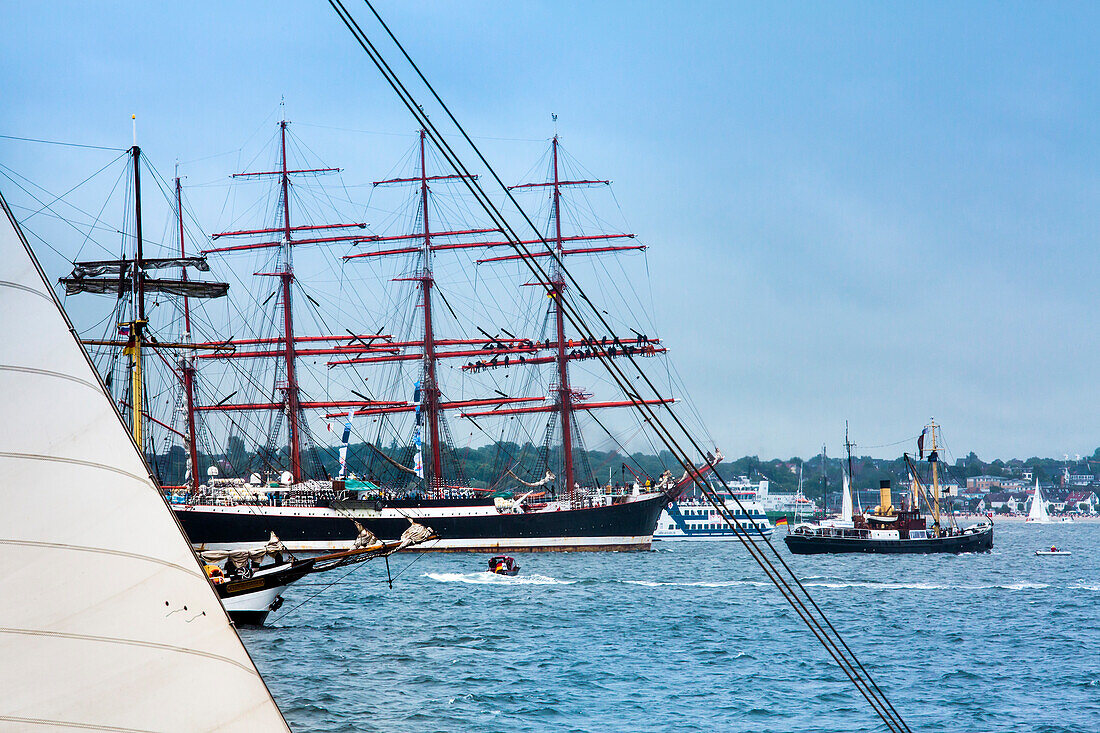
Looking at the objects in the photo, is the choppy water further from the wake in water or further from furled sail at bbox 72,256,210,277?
furled sail at bbox 72,256,210,277

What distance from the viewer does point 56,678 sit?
4461 mm

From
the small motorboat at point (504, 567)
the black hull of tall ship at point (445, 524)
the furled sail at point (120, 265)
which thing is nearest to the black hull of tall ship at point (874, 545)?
the black hull of tall ship at point (445, 524)

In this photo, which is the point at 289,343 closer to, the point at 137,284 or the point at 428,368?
the point at 428,368

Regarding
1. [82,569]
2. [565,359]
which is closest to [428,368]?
[565,359]

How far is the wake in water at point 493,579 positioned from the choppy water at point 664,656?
0.25m

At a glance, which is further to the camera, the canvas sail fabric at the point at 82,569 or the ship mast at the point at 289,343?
the ship mast at the point at 289,343

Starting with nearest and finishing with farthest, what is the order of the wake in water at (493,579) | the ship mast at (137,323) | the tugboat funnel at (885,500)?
the ship mast at (137,323), the wake in water at (493,579), the tugboat funnel at (885,500)

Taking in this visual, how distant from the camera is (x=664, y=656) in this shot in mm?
28656

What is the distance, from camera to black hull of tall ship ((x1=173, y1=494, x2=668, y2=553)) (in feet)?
213

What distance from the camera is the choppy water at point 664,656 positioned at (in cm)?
2091

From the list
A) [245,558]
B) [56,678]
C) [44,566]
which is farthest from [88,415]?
[245,558]

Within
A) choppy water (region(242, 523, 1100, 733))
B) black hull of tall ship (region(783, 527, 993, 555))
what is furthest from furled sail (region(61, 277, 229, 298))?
black hull of tall ship (region(783, 527, 993, 555))

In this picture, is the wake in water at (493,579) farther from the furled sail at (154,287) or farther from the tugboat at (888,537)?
the tugboat at (888,537)

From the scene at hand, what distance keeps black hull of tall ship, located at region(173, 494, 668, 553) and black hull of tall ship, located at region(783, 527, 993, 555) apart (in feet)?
34.6
